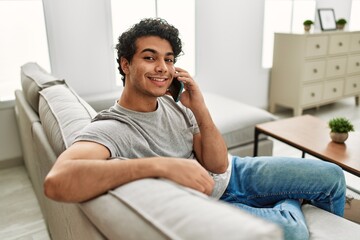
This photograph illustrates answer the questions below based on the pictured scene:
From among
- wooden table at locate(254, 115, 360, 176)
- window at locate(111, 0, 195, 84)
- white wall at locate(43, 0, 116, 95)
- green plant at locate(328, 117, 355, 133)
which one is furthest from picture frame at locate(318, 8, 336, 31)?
white wall at locate(43, 0, 116, 95)

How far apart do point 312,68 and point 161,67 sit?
301 centimetres

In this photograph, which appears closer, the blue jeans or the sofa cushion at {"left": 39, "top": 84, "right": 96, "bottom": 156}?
the sofa cushion at {"left": 39, "top": 84, "right": 96, "bottom": 156}

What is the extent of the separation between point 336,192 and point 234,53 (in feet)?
8.44

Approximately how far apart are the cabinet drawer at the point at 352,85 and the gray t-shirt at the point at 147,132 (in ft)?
11.3

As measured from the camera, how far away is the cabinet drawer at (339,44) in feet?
12.4

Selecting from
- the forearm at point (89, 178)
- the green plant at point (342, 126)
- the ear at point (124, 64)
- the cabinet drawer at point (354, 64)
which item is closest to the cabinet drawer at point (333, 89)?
the cabinet drawer at point (354, 64)

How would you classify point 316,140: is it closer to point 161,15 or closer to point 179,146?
point 179,146

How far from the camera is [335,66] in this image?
12.8ft

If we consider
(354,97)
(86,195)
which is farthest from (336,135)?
(354,97)

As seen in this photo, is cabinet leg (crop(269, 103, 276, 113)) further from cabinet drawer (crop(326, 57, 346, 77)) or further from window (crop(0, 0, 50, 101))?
window (crop(0, 0, 50, 101))

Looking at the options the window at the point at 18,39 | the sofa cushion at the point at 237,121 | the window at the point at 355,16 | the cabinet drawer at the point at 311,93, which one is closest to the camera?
the sofa cushion at the point at 237,121

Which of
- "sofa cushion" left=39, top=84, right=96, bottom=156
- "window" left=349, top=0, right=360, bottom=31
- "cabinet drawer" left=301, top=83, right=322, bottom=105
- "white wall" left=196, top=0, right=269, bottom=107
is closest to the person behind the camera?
"sofa cushion" left=39, top=84, right=96, bottom=156

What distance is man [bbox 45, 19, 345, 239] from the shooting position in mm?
1002

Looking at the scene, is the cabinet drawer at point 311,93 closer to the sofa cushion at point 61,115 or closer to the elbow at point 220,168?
the elbow at point 220,168
